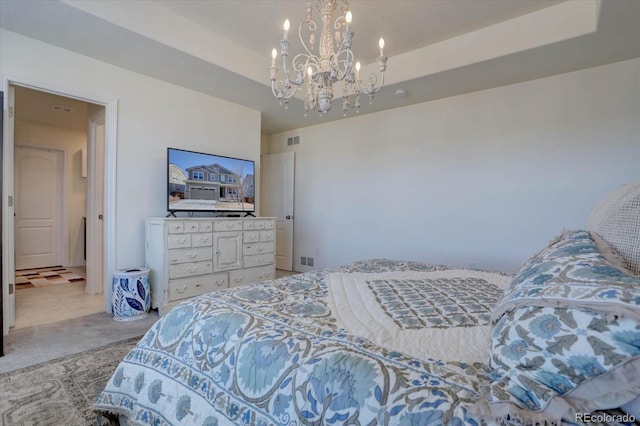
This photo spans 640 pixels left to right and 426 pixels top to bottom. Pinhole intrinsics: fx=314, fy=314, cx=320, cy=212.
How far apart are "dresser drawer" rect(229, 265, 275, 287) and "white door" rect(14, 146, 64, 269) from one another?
15.1 ft

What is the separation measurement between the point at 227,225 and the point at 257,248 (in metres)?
0.52

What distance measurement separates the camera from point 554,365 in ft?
2.24

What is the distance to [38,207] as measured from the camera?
18.9ft

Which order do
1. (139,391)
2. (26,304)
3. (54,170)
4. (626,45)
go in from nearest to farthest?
(139,391)
(626,45)
(26,304)
(54,170)

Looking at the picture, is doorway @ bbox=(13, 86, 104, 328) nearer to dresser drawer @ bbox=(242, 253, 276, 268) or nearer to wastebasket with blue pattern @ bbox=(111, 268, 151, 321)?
wastebasket with blue pattern @ bbox=(111, 268, 151, 321)

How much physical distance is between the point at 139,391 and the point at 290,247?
4231mm

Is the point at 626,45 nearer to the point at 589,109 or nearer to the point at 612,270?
the point at 589,109

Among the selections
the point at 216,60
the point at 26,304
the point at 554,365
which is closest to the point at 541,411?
the point at 554,365

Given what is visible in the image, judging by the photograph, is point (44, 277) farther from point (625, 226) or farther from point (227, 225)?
point (625, 226)

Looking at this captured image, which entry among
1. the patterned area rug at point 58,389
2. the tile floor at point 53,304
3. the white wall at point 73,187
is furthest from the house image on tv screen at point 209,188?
the white wall at point 73,187

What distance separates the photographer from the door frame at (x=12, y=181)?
2.66m

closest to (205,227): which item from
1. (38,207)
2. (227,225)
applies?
(227,225)

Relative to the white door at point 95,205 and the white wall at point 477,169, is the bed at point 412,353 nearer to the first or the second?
the white wall at point 477,169

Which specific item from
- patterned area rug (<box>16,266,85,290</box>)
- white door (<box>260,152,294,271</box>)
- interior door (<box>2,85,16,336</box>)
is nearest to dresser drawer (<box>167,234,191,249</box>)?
interior door (<box>2,85,16,336</box>)
